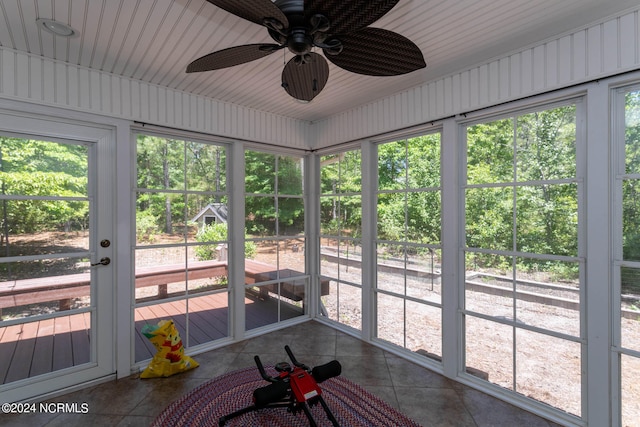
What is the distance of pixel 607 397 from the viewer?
1.76 m

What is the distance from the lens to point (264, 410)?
2.06 m

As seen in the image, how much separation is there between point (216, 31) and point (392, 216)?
2131 millimetres

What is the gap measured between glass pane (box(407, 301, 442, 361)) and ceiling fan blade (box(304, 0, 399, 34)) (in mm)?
2357

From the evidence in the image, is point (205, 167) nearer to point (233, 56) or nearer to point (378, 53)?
point (233, 56)

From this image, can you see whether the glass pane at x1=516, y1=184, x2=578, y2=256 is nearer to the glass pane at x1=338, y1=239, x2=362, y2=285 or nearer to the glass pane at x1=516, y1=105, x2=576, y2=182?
the glass pane at x1=516, y1=105, x2=576, y2=182

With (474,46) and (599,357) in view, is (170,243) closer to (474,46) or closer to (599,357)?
(474,46)

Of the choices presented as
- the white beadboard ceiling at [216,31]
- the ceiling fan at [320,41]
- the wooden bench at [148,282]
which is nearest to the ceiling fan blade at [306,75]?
the ceiling fan at [320,41]

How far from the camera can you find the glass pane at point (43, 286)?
6.97 ft

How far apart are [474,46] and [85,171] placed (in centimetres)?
308

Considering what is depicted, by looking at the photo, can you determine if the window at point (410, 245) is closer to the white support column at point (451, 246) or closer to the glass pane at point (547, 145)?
the white support column at point (451, 246)

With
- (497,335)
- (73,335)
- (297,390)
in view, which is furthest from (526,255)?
(73,335)

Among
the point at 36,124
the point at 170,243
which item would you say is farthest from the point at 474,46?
the point at 36,124

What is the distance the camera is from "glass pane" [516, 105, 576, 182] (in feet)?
6.42

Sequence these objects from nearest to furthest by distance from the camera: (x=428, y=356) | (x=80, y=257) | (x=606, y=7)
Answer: (x=606, y=7) < (x=80, y=257) < (x=428, y=356)
